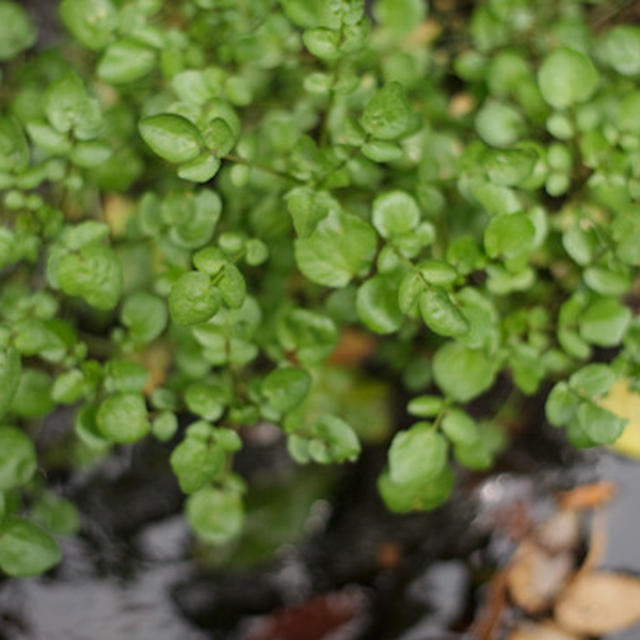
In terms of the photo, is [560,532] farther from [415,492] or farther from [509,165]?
[509,165]

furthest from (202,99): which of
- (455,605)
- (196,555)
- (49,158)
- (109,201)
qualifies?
(455,605)

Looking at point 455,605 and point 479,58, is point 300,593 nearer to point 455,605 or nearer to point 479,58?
point 455,605

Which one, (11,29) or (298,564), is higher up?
(11,29)

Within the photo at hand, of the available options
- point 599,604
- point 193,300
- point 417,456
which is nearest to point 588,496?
point 599,604

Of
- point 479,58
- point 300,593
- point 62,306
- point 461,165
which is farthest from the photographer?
point 300,593

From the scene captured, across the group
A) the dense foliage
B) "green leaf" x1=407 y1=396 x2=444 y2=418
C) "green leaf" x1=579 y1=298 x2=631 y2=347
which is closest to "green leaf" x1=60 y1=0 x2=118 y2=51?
the dense foliage

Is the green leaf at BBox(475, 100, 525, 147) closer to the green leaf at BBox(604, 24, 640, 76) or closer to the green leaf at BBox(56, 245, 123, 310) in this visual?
the green leaf at BBox(604, 24, 640, 76)
